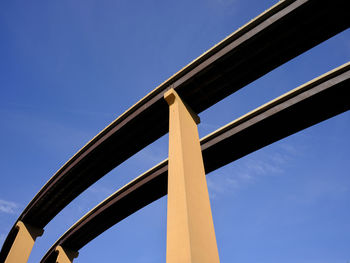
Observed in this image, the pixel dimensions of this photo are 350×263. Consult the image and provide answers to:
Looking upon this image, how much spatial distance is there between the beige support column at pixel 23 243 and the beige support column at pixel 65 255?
5.32 ft

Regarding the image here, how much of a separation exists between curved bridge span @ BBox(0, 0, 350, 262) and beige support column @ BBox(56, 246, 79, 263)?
7018 millimetres

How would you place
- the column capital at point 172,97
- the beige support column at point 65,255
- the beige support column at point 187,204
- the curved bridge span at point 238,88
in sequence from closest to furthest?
1. the beige support column at point 187,204
2. the curved bridge span at point 238,88
3. the column capital at point 172,97
4. the beige support column at point 65,255

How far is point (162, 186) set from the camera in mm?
11758

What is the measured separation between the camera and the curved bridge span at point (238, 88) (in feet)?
24.5

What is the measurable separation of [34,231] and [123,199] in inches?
302

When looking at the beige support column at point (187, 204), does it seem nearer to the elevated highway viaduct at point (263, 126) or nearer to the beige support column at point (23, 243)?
the elevated highway viaduct at point (263, 126)

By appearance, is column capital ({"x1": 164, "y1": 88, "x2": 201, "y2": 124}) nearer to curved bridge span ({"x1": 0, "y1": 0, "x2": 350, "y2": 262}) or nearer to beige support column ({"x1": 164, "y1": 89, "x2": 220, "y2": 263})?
curved bridge span ({"x1": 0, "y1": 0, "x2": 350, "y2": 262})

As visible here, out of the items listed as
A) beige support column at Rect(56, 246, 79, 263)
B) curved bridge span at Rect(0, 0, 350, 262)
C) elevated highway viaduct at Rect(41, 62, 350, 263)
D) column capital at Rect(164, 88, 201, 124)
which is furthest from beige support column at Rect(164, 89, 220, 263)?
beige support column at Rect(56, 246, 79, 263)

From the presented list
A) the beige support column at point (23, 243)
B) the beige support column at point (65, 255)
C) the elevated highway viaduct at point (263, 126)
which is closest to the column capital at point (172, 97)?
the elevated highway viaduct at point (263, 126)

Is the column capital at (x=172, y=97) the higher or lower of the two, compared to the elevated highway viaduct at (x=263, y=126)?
higher

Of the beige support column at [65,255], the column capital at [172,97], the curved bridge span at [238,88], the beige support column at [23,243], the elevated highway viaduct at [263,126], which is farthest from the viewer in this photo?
the beige support column at [65,255]

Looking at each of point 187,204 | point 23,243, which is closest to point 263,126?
point 187,204

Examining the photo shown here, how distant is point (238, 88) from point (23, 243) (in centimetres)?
1517

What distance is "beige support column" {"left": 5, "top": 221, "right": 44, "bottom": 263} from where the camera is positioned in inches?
564
